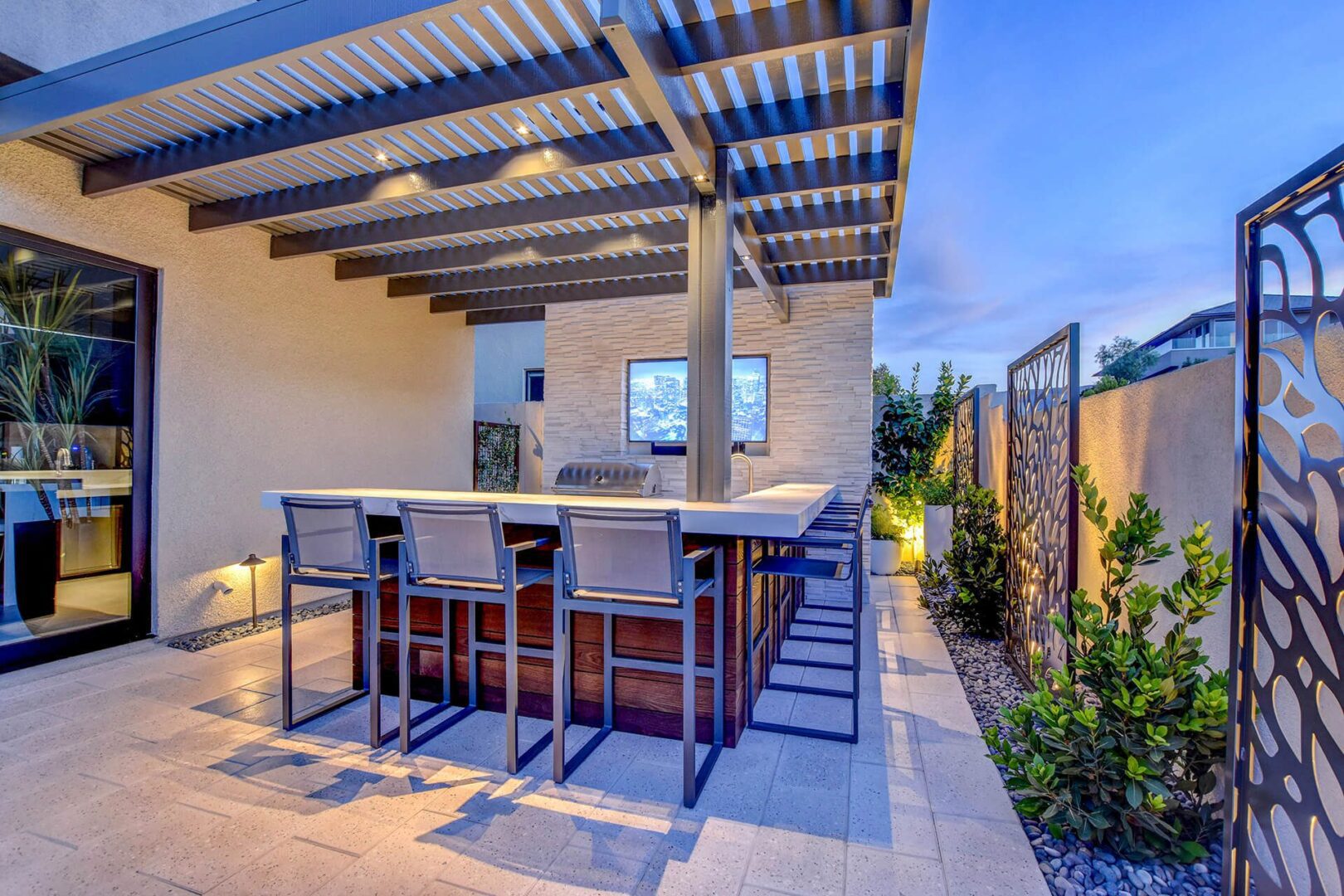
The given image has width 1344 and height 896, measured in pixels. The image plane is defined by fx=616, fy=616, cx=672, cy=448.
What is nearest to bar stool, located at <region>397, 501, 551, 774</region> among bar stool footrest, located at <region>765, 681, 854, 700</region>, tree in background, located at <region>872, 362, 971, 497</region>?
bar stool footrest, located at <region>765, 681, 854, 700</region>

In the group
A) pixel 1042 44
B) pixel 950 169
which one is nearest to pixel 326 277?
pixel 1042 44

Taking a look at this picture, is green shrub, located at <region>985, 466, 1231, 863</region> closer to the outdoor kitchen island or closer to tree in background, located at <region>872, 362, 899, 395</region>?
the outdoor kitchen island

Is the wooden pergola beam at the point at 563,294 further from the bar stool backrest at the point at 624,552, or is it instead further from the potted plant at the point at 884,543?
the bar stool backrest at the point at 624,552

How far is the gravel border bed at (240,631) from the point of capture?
13.5ft

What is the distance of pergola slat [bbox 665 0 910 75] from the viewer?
2.23 metres

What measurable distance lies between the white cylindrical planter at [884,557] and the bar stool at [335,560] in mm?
4932

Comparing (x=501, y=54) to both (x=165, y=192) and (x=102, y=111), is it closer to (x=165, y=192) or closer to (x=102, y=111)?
(x=102, y=111)

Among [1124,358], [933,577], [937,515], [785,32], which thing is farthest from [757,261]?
[1124,358]

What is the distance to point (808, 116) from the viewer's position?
2875mm

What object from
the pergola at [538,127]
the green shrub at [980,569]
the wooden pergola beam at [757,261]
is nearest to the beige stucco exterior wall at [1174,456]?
the green shrub at [980,569]

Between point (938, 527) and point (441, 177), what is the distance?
219 inches

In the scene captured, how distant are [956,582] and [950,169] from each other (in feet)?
37.9

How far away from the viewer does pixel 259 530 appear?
16.0ft

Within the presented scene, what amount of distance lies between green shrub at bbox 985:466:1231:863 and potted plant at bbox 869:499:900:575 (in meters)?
4.38
